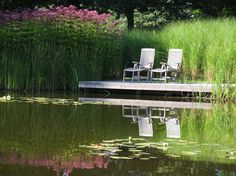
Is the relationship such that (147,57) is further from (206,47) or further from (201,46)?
(206,47)

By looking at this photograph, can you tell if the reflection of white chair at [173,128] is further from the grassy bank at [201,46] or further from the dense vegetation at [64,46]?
the dense vegetation at [64,46]

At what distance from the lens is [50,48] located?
14.8 m

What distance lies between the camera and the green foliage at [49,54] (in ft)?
47.7

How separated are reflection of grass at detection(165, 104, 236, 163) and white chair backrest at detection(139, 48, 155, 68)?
369cm

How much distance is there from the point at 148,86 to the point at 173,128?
5.52 metres

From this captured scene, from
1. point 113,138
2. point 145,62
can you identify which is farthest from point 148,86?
point 113,138

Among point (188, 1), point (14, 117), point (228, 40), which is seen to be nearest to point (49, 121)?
point (14, 117)

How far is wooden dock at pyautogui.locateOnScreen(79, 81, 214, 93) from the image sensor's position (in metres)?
13.2

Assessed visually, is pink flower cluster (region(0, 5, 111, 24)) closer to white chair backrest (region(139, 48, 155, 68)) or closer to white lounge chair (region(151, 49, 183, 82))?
white chair backrest (region(139, 48, 155, 68))

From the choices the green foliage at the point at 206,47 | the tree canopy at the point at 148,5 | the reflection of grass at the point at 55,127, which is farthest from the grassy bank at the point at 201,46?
the tree canopy at the point at 148,5

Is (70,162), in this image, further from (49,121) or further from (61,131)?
(49,121)

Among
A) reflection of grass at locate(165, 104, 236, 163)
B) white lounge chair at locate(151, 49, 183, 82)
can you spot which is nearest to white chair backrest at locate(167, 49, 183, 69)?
white lounge chair at locate(151, 49, 183, 82)

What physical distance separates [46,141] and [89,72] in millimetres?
8013

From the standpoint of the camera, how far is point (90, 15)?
14.9m
